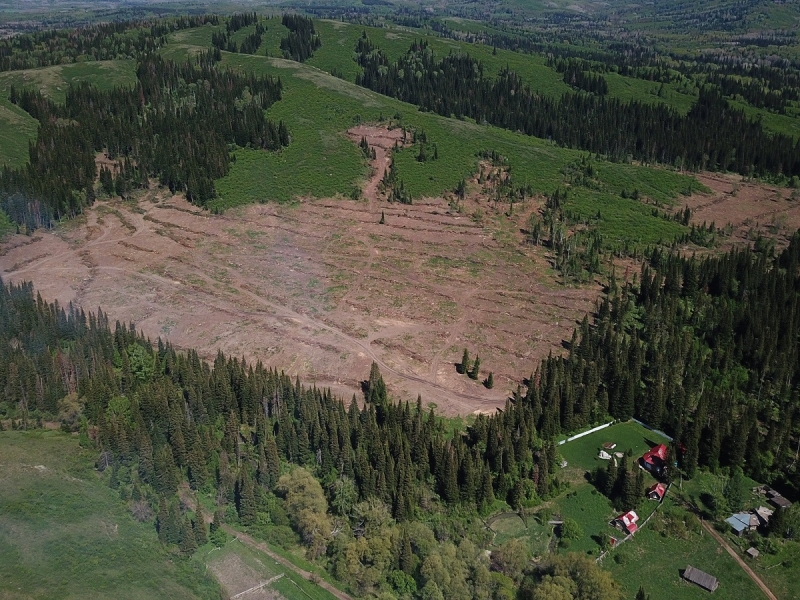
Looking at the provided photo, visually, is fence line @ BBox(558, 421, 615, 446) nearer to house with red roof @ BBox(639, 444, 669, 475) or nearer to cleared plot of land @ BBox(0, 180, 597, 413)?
house with red roof @ BBox(639, 444, 669, 475)

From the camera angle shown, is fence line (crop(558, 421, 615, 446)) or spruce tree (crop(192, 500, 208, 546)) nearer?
spruce tree (crop(192, 500, 208, 546))

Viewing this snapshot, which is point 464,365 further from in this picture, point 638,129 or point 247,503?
point 638,129

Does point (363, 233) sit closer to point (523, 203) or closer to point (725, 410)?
point (523, 203)

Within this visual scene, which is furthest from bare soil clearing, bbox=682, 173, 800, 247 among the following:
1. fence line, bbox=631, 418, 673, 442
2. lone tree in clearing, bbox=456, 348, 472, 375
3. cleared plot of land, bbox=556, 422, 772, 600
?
cleared plot of land, bbox=556, 422, 772, 600

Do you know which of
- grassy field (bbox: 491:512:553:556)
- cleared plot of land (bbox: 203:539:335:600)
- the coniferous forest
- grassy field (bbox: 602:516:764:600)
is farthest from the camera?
grassy field (bbox: 491:512:553:556)

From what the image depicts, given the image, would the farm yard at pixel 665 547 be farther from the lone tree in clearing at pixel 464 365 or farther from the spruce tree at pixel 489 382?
the lone tree in clearing at pixel 464 365

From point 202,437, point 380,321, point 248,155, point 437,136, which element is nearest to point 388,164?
point 437,136
